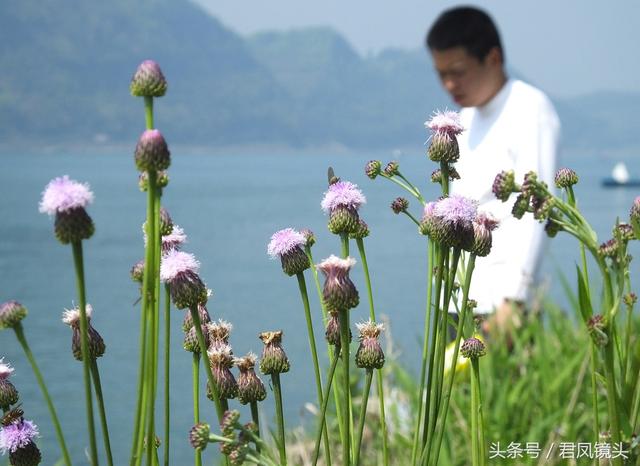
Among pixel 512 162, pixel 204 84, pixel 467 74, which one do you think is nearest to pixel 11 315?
pixel 512 162

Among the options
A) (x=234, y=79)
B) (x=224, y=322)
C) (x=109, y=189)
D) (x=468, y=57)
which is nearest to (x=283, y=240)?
(x=224, y=322)

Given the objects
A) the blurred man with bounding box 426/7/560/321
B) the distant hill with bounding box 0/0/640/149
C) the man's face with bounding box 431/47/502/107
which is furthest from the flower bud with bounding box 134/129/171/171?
the distant hill with bounding box 0/0/640/149

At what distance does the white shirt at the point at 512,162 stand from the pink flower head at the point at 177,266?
1912 mm

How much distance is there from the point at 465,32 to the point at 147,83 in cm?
217

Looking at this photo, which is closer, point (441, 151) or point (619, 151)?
point (441, 151)

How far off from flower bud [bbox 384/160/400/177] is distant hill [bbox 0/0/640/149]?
91.5 meters

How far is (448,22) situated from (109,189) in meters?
32.0

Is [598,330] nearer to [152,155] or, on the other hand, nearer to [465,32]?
[152,155]

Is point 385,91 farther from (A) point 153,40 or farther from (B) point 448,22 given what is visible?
(B) point 448,22

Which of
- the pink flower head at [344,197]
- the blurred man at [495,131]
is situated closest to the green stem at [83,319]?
the pink flower head at [344,197]

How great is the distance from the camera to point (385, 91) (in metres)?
131

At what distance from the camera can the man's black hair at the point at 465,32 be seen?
262cm

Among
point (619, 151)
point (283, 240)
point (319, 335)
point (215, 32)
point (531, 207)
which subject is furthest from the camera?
point (215, 32)

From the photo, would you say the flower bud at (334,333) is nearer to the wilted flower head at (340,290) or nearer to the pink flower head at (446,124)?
the wilted flower head at (340,290)
